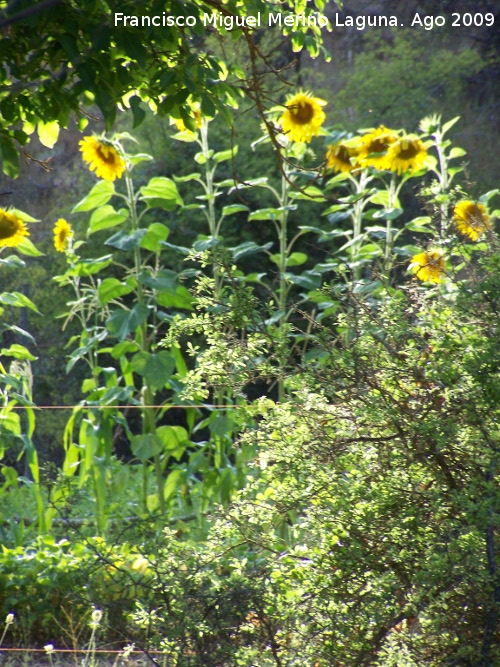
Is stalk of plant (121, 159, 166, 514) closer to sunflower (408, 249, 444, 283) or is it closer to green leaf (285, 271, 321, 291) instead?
green leaf (285, 271, 321, 291)

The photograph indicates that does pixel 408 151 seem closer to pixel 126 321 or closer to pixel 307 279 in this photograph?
pixel 307 279

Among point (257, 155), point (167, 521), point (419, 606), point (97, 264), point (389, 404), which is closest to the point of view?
point (419, 606)

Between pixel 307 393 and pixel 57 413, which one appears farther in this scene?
pixel 57 413

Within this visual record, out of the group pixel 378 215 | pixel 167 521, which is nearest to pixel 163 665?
pixel 167 521

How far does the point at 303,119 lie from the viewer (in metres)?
3.34

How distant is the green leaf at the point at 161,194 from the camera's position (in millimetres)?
3320

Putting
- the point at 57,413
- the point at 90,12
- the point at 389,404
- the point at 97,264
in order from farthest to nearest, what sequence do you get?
the point at 57,413 < the point at 97,264 < the point at 90,12 < the point at 389,404

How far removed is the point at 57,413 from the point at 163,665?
4.65 meters

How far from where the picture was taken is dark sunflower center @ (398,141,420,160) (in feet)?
11.2

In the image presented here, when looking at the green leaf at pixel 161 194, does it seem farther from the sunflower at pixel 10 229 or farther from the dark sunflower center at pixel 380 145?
the dark sunflower center at pixel 380 145

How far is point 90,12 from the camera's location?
6.04 ft

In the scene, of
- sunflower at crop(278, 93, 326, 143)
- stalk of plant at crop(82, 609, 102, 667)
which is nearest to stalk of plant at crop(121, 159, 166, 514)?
sunflower at crop(278, 93, 326, 143)

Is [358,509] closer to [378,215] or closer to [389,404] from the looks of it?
[389,404]

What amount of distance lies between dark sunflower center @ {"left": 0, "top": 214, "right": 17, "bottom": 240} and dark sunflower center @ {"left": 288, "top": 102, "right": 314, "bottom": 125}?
1.23 meters
